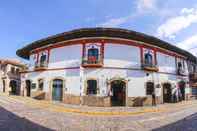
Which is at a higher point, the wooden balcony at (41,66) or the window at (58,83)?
the wooden balcony at (41,66)

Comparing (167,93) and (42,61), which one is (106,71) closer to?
(42,61)

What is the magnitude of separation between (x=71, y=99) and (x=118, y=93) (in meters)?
4.75

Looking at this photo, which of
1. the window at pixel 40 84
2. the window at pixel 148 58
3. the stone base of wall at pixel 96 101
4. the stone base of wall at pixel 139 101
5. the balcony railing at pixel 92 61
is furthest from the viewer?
the window at pixel 40 84

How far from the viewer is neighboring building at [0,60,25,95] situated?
1351 inches

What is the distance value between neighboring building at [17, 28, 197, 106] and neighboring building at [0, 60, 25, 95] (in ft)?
41.9

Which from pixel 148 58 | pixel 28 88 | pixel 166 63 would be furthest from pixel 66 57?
pixel 166 63

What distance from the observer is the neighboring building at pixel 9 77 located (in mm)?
34312

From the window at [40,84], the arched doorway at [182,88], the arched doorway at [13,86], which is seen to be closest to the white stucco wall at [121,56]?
the window at [40,84]

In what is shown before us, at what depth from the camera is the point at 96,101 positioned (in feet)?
62.5

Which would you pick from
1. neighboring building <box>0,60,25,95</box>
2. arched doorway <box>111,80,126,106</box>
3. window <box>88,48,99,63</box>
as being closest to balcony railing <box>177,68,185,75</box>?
arched doorway <box>111,80,126,106</box>

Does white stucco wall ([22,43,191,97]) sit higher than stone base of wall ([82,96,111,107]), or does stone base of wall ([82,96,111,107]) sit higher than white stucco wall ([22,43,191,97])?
white stucco wall ([22,43,191,97])

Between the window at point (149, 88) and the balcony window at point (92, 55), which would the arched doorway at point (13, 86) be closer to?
the balcony window at point (92, 55)

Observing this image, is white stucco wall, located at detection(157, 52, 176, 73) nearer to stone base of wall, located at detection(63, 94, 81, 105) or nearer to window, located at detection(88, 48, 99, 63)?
window, located at detection(88, 48, 99, 63)

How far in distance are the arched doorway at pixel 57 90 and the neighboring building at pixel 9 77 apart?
50.0 ft
